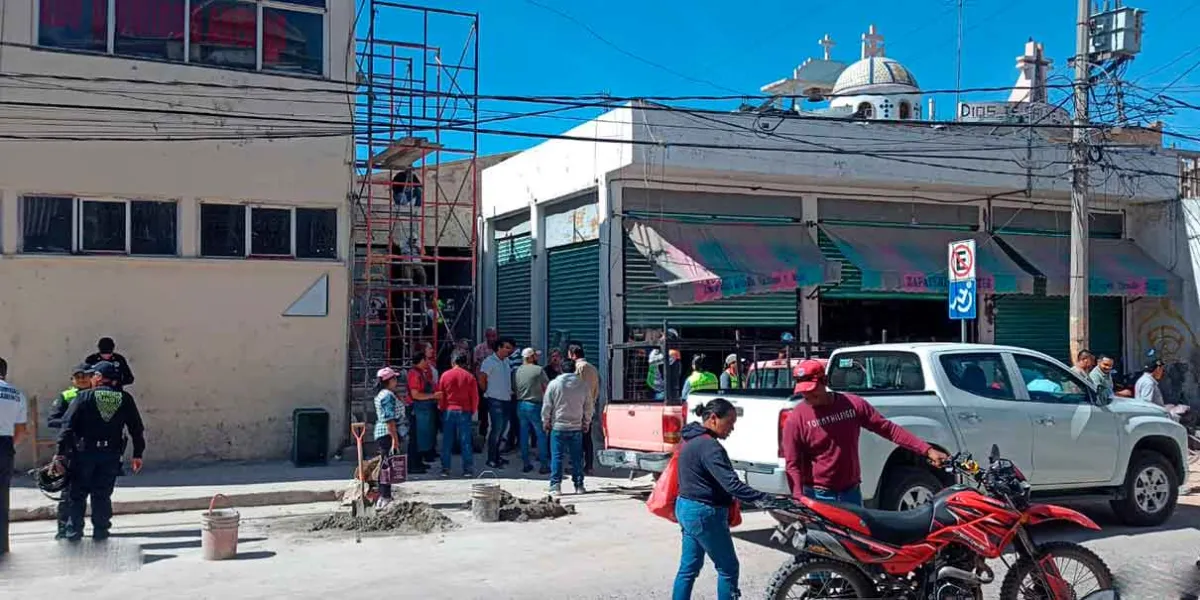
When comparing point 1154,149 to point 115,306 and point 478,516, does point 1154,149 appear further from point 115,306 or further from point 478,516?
point 115,306

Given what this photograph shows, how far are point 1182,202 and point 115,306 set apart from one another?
2028 cm

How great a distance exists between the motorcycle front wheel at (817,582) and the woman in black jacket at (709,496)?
262mm

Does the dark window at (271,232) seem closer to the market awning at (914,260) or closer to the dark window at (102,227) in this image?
the dark window at (102,227)

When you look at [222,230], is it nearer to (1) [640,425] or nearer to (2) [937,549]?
(1) [640,425]

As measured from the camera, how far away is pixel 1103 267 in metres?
21.1

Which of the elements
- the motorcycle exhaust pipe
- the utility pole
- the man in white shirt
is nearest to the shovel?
the man in white shirt

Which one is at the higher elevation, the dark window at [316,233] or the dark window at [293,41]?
the dark window at [293,41]

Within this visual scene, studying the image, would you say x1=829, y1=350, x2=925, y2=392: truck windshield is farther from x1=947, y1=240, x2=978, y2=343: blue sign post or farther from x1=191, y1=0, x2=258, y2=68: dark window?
x1=191, y1=0, x2=258, y2=68: dark window

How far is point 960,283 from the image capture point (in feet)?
41.1

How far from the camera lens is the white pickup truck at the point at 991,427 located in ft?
28.4

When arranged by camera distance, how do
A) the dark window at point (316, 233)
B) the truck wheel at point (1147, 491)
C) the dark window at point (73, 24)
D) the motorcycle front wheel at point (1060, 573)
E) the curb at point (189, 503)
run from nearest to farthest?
1. the motorcycle front wheel at point (1060, 573)
2. the truck wheel at point (1147, 491)
3. the curb at point (189, 503)
4. the dark window at point (73, 24)
5. the dark window at point (316, 233)

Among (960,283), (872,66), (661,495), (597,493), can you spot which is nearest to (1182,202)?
(872,66)

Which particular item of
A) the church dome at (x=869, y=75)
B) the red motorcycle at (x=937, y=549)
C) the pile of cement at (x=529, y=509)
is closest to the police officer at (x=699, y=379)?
the pile of cement at (x=529, y=509)

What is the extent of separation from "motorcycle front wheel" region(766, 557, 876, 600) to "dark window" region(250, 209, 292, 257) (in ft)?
34.6
